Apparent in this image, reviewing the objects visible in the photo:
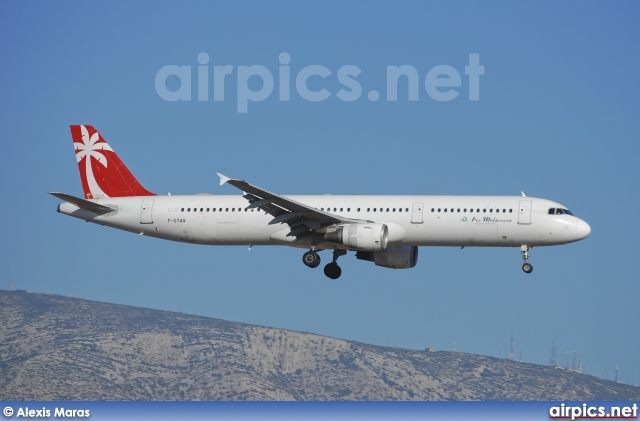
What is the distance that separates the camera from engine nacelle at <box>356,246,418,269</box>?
75.8m

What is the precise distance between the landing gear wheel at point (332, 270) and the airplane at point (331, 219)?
0.06 m

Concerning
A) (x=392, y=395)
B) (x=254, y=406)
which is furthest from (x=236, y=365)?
(x=254, y=406)

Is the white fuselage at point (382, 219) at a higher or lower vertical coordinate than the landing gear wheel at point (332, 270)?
higher

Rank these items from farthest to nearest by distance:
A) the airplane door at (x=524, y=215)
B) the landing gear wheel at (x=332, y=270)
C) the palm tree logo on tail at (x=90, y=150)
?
the palm tree logo on tail at (x=90, y=150)
the landing gear wheel at (x=332, y=270)
the airplane door at (x=524, y=215)

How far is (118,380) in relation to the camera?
6585 inches

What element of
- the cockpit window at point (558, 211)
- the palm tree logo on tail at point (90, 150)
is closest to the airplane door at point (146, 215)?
the palm tree logo on tail at point (90, 150)

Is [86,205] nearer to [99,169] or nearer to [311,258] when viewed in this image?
[99,169]

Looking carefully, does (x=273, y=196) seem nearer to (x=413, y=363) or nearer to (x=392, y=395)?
(x=392, y=395)

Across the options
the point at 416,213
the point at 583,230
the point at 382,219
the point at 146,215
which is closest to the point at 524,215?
the point at 583,230

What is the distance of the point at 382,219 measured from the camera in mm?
72000

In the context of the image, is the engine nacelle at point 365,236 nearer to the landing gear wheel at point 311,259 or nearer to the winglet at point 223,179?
the landing gear wheel at point 311,259

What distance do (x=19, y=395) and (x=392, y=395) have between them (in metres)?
55.3

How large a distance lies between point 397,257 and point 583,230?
38.9 ft

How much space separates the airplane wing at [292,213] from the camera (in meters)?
69.4
